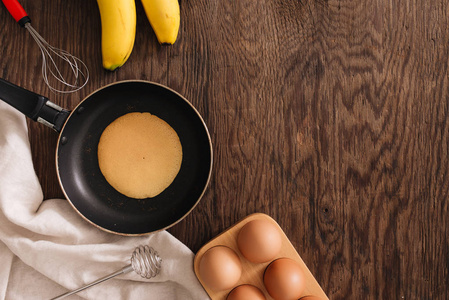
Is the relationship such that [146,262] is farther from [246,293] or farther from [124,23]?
[124,23]

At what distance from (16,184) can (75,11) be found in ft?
1.05

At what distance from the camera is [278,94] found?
635 mm

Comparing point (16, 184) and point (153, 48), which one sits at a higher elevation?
point (153, 48)

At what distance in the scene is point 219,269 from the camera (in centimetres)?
55

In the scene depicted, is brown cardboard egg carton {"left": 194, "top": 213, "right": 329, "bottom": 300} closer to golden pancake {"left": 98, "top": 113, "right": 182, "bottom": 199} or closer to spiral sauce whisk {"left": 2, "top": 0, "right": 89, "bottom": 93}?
golden pancake {"left": 98, "top": 113, "right": 182, "bottom": 199}

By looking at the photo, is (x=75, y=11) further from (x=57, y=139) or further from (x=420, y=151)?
(x=420, y=151)

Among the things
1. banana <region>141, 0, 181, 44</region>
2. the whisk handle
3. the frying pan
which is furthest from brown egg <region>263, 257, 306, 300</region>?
the whisk handle

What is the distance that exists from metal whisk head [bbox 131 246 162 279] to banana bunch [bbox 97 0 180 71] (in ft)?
1.05

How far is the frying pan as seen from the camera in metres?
0.62

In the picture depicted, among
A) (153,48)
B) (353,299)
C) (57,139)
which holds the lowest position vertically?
(353,299)

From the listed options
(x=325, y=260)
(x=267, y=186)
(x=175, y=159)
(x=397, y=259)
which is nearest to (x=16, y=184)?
(x=175, y=159)

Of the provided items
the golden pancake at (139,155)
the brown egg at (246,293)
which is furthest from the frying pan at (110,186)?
the brown egg at (246,293)

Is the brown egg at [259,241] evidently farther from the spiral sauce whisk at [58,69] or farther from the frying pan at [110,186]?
the spiral sauce whisk at [58,69]

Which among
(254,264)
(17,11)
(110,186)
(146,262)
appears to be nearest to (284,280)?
(254,264)
